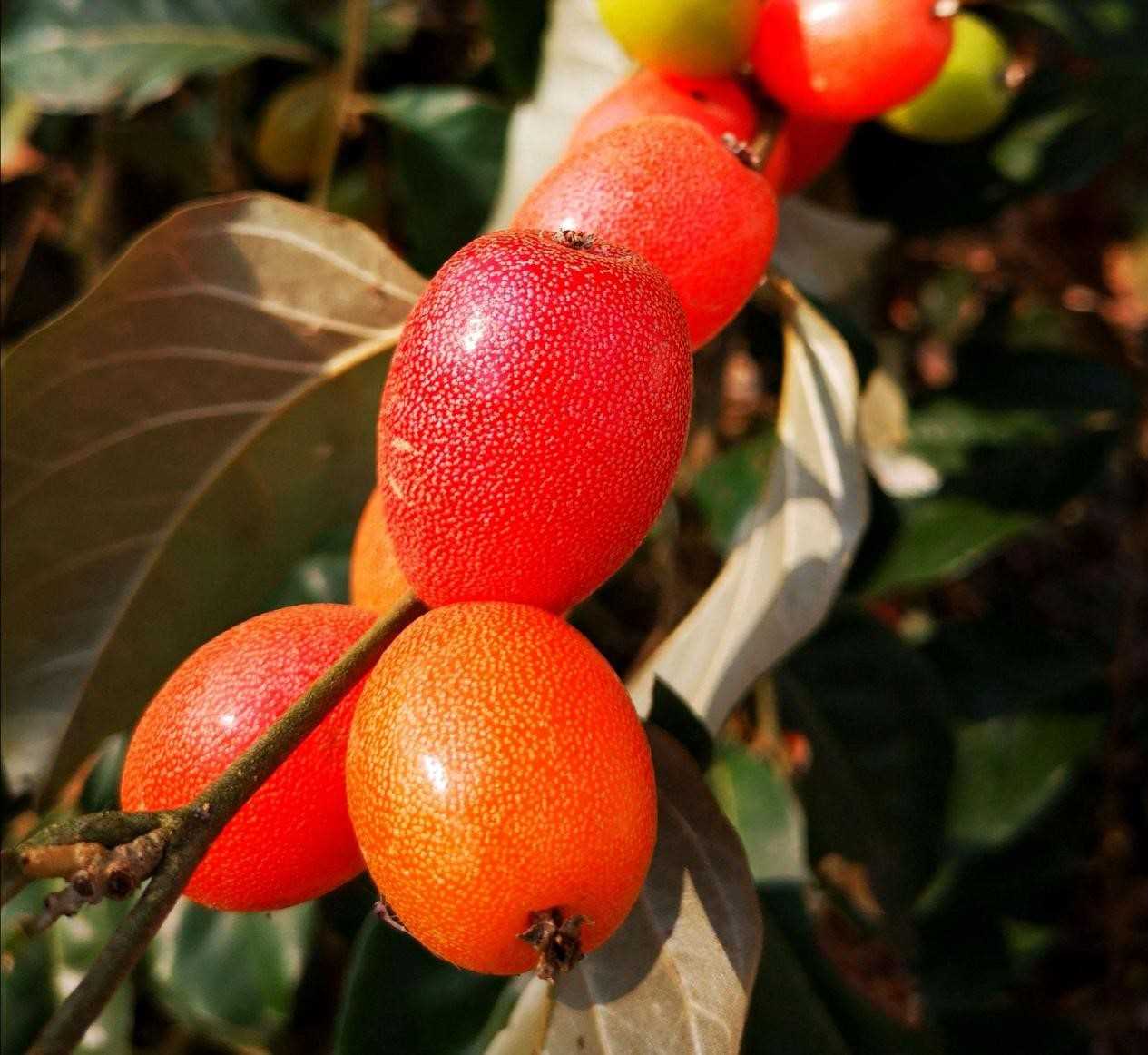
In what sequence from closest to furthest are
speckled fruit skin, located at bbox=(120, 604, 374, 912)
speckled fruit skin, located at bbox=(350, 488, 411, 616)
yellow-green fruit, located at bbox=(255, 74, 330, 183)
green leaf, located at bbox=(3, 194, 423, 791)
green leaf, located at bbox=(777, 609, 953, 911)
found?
speckled fruit skin, located at bbox=(120, 604, 374, 912)
speckled fruit skin, located at bbox=(350, 488, 411, 616)
green leaf, located at bbox=(3, 194, 423, 791)
green leaf, located at bbox=(777, 609, 953, 911)
yellow-green fruit, located at bbox=(255, 74, 330, 183)

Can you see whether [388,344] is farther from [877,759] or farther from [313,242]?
[877,759]

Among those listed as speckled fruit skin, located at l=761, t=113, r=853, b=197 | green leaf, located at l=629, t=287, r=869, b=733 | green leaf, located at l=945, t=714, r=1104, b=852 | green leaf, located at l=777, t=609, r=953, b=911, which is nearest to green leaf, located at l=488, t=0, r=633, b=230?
speckled fruit skin, located at l=761, t=113, r=853, b=197

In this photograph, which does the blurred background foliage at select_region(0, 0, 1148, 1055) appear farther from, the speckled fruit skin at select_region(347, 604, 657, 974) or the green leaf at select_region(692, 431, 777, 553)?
the speckled fruit skin at select_region(347, 604, 657, 974)

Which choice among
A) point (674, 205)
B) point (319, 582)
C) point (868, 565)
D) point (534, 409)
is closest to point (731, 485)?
point (868, 565)

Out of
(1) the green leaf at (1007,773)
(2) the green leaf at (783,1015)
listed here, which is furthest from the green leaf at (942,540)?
(2) the green leaf at (783,1015)

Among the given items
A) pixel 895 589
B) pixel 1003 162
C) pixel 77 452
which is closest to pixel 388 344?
pixel 77 452

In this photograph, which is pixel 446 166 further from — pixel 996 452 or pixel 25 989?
pixel 25 989

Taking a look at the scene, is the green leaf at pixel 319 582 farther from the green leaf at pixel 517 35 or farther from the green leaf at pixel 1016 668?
the green leaf at pixel 1016 668
